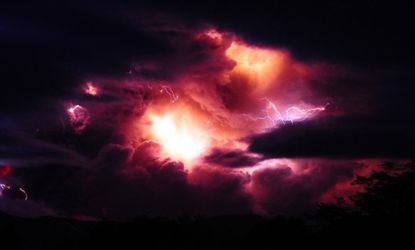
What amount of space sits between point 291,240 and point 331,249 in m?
12.2

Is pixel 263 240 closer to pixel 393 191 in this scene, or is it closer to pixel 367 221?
pixel 393 191

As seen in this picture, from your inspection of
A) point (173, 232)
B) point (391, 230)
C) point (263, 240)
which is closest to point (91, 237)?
point (173, 232)

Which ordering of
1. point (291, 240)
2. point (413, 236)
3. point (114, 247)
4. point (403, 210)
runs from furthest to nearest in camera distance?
point (114, 247), point (291, 240), point (403, 210), point (413, 236)

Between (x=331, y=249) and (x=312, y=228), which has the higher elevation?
(x=312, y=228)

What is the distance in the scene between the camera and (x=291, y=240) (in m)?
50.5

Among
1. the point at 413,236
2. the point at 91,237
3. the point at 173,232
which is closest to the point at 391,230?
the point at 413,236

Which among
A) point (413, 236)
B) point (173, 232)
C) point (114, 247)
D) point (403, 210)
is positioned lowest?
point (413, 236)

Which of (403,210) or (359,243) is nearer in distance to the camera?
(359,243)

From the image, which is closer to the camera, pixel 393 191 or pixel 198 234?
pixel 393 191

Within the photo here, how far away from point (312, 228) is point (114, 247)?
30.7m

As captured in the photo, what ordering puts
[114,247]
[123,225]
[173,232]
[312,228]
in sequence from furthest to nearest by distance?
1. [173,232]
2. [123,225]
3. [114,247]
4. [312,228]

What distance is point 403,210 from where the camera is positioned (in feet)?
138

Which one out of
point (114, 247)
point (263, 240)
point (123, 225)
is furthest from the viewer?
point (123, 225)

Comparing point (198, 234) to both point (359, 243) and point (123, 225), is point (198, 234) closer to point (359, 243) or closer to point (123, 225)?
point (123, 225)
